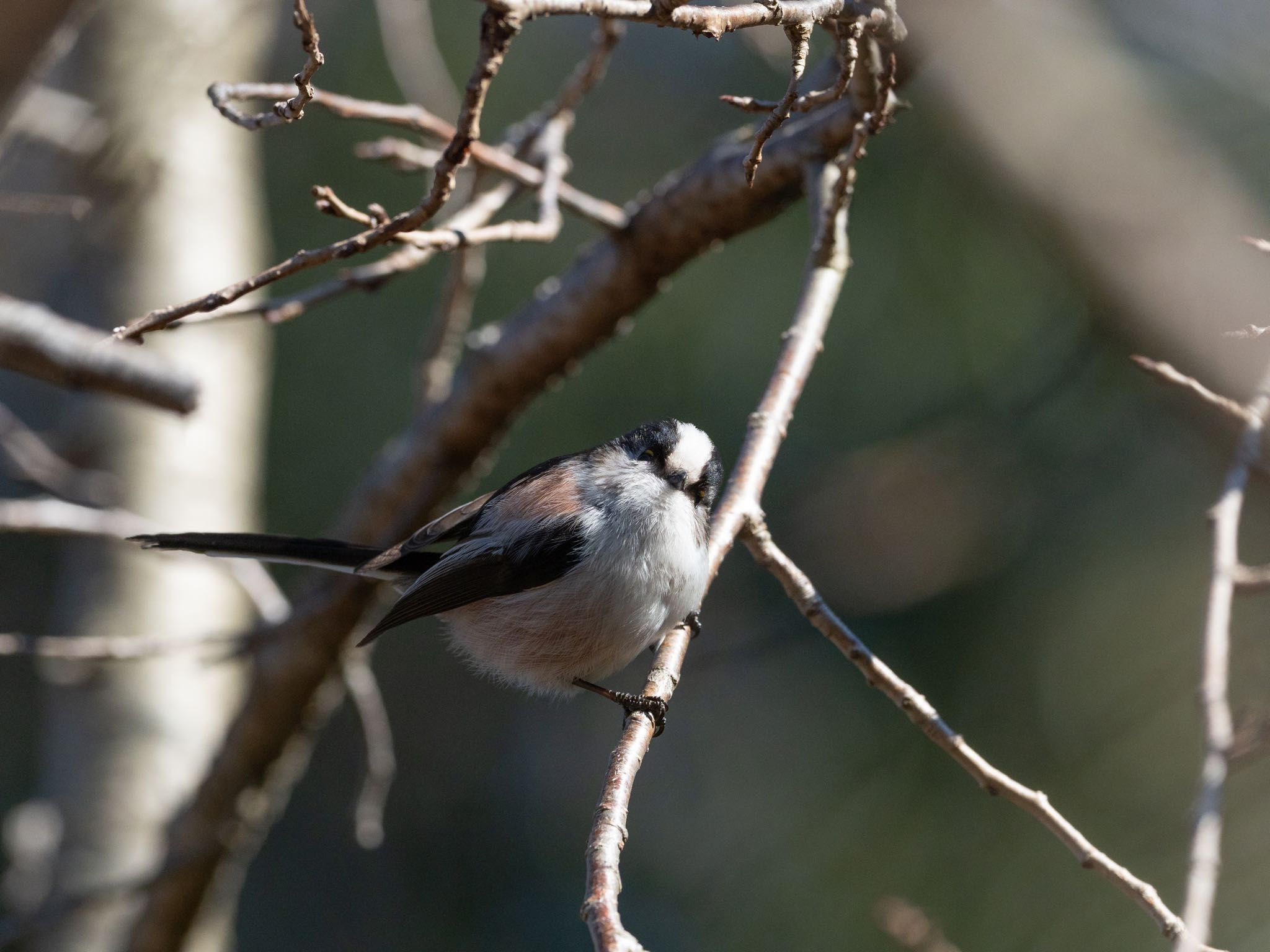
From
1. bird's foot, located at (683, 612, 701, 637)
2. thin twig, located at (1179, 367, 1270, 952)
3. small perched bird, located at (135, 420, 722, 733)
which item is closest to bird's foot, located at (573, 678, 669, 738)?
small perched bird, located at (135, 420, 722, 733)

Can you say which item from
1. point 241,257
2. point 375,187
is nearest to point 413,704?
point 375,187

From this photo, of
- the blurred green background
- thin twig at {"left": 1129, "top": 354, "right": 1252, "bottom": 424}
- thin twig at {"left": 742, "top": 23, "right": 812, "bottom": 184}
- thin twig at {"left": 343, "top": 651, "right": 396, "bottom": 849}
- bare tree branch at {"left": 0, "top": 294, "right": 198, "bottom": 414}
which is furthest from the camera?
the blurred green background

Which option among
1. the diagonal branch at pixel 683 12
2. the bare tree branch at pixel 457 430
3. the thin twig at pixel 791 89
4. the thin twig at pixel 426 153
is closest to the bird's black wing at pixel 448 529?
the bare tree branch at pixel 457 430

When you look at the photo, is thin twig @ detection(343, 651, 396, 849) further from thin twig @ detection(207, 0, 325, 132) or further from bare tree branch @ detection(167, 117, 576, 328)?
thin twig @ detection(207, 0, 325, 132)

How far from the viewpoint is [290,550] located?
2.03 meters

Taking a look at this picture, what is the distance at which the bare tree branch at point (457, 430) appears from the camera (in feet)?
6.76

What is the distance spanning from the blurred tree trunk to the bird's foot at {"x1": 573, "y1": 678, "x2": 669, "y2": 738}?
1.26 metres

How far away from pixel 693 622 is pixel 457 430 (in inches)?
30.8

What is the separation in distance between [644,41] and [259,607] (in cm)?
305

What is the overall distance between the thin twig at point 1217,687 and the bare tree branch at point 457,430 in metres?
0.87

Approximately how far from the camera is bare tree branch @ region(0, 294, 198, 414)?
5.74 ft

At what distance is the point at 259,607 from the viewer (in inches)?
96.3

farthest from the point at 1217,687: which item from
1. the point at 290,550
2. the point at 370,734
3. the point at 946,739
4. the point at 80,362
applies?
the point at 370,734

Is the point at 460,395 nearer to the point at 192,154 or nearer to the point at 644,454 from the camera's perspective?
the point at 644,454
